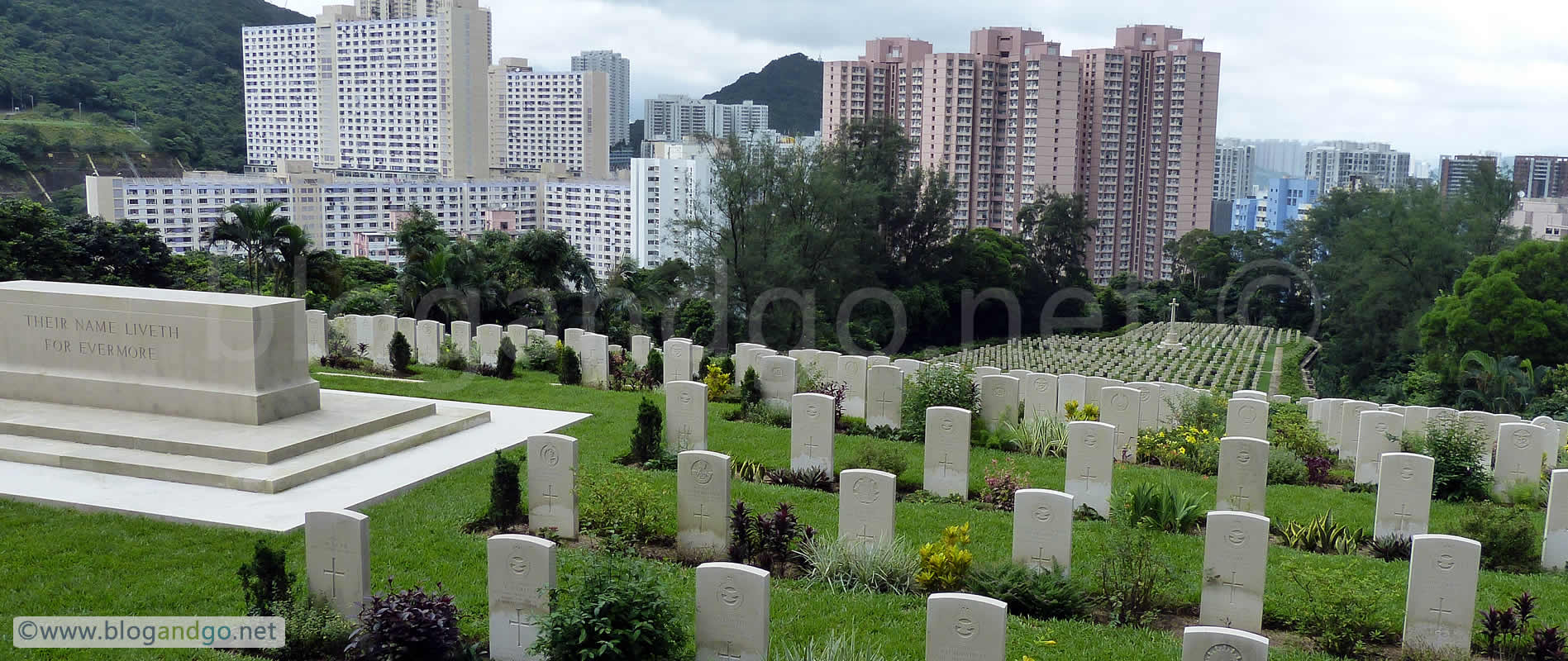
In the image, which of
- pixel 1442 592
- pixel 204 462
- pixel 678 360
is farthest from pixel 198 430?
pixel 1442 592

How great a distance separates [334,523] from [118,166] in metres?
53.0

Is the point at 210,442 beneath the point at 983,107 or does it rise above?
beneath

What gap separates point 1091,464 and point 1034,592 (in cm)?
294

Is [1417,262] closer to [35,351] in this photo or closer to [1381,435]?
[1381,435]

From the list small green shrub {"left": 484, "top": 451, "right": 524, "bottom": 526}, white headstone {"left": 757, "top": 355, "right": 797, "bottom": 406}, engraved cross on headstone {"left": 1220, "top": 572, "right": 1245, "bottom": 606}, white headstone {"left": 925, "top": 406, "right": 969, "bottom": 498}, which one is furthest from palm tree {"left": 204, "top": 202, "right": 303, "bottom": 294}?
engraved cross on headstone {"left": 1220, "top": 572, "right": 1245, "bottom": 606}

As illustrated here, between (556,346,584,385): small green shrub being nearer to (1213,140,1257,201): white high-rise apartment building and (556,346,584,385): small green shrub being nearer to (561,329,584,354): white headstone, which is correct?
(561,329,584,354): white headstone

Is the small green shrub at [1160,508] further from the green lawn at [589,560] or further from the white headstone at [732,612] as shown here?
the white headstone at [732,612]

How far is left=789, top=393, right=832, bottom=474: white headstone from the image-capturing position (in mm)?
10906

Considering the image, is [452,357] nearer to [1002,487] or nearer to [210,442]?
[210,442]

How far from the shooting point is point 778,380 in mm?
14438

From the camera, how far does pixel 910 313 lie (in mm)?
42750

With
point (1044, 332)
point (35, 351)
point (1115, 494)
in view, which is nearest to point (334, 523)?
point (1115, 494)

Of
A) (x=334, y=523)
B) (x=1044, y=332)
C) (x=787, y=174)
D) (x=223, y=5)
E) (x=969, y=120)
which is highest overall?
(x=223, y=5)

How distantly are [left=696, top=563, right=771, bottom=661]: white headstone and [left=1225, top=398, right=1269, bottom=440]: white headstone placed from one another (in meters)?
8.18
